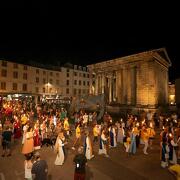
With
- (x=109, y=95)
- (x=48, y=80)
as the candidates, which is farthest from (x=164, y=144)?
(x=48, y=80)

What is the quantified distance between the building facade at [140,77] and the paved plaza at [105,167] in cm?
2327

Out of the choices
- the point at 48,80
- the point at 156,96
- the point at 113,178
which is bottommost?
the point at 113,178

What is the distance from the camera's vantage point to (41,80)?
6244 centimetres

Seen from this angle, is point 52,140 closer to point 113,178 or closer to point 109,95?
point 113,178

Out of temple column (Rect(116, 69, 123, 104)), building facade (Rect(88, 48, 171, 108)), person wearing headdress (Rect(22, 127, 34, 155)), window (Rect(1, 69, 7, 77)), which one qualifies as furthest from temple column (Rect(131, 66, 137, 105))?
window (Rect(1, 69, 7, 77))

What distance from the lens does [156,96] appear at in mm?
36062

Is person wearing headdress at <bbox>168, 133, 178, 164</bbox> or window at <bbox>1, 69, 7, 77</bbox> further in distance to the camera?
window at <bbox>1, 69, 7, 77</bbox>

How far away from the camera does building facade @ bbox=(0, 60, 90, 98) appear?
175 feet

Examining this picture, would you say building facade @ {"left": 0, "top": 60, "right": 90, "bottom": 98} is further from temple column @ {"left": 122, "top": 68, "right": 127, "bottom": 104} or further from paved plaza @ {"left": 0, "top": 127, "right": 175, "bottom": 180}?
paved plaza @ {"left": 0, "top": 127, "right": 175, "bottom": 180}

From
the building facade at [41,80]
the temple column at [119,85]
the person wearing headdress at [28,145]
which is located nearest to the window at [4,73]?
the building facade at [41,80]

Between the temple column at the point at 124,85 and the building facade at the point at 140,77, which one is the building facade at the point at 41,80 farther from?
the temple column at the point at 124,85

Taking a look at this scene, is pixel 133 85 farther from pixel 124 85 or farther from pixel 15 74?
pixel 15 74

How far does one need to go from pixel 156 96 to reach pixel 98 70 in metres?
17.4

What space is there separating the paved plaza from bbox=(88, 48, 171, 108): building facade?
23272 mm
